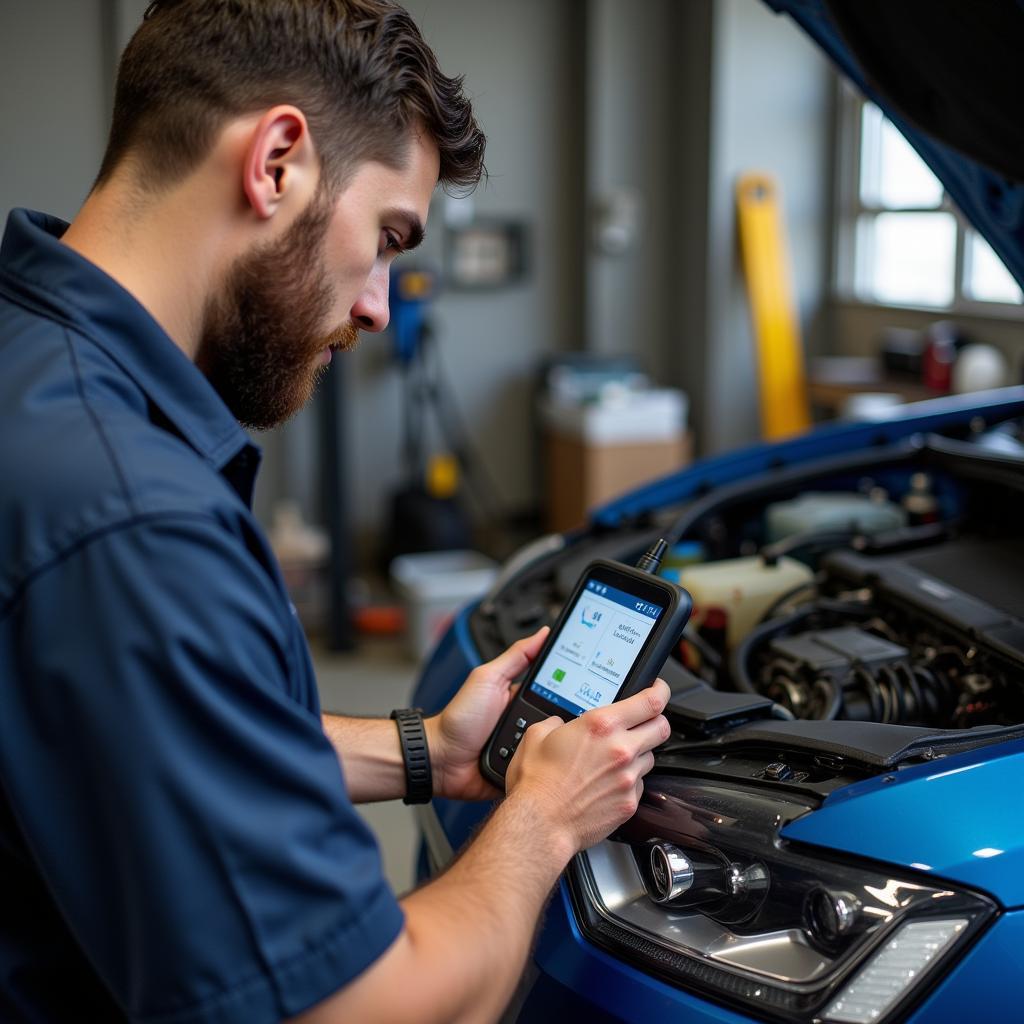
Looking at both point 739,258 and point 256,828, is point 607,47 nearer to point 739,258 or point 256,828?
point 739,258

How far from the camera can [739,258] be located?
5273mm

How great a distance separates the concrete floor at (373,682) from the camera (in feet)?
8.86

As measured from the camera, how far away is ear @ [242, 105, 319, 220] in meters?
0.88

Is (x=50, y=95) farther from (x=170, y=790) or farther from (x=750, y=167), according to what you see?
(x=750, y=167)

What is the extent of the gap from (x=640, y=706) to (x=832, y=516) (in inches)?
36.5

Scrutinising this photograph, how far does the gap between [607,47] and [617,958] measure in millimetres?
4678

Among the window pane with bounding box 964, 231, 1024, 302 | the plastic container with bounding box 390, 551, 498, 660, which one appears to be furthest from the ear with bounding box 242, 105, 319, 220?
the window pane with bounding box 964, 231, 1024, 302

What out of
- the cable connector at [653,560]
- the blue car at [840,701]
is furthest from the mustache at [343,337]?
the blue car at [840,701]

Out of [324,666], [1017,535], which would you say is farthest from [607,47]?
[1017,535]

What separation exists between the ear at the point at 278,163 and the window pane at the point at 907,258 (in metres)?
4.44

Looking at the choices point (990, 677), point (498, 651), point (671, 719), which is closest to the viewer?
point (671, 719)

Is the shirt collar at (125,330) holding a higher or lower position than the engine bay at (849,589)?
higher

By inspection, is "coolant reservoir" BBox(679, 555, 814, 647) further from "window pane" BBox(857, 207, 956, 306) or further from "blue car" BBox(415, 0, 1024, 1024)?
"window pane" BBox(857, 207, 956, 306)

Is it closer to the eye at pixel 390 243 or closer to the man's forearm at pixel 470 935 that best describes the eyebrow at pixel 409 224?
the eye at pixel 390 243
